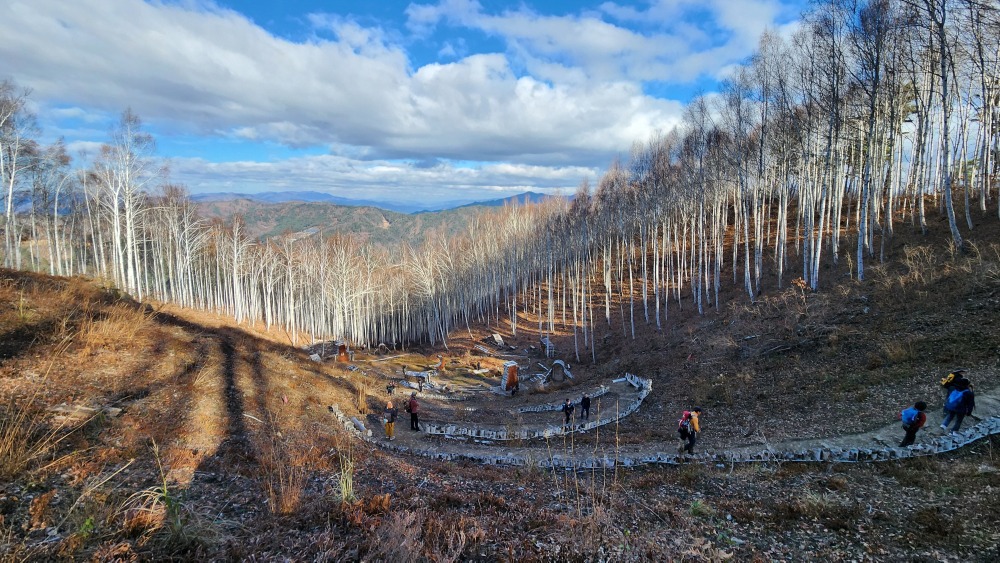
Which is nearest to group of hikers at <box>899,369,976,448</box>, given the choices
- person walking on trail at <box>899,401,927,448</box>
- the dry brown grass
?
person walking on trail at <box>899,401,927,448</box>

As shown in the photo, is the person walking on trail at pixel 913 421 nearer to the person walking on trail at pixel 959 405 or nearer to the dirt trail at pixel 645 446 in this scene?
the dirt trail at pixel 645 446

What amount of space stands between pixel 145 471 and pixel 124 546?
330cm

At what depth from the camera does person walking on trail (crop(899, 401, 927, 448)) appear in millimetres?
8148

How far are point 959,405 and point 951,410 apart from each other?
6.7 inches

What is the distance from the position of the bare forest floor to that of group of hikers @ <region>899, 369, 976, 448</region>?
2.18 feet

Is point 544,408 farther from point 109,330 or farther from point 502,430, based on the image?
point 109,330

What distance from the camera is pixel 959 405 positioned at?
26.8ft

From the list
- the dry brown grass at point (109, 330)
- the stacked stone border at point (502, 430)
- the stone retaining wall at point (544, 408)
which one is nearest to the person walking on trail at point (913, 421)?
the stacked stone border at point (502, 430)

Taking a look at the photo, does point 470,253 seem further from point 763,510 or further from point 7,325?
point 763,510

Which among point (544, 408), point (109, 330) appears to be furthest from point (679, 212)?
point (109, 330)

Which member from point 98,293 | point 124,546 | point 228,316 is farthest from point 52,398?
point 228,316

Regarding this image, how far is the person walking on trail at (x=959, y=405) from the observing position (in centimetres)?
807

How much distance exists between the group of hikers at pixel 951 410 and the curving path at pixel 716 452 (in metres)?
0.19

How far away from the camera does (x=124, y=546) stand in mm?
3842
